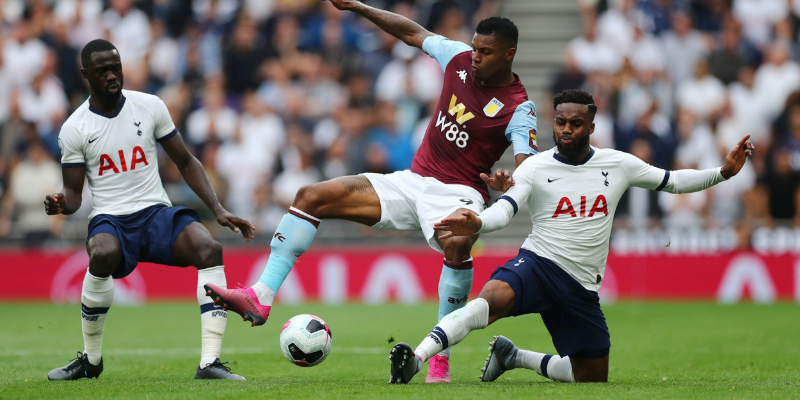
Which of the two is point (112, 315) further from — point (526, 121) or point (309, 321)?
point (526, 121)

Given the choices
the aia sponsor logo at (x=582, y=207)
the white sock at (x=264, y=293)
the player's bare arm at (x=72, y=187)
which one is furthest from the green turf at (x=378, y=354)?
the player's bare arm at (x=72, y=187)

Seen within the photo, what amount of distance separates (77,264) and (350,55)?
6.08m

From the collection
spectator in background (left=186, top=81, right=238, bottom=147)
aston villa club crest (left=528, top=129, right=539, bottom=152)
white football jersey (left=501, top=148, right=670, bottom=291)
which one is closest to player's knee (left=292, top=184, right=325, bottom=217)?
Result: white football jersey (left=501, top=148, right=670, bottom=291)

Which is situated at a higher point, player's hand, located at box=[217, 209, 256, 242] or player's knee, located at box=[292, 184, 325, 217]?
player's knee, located at box=[292, 184, 325, 217]

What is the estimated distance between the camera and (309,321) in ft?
23.4

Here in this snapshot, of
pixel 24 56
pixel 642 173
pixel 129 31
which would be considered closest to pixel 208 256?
pixel 642 173

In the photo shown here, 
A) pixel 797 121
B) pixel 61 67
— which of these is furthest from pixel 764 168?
pixel 61 67

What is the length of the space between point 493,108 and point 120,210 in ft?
9.68

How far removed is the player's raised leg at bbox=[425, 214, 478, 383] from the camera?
730 cm

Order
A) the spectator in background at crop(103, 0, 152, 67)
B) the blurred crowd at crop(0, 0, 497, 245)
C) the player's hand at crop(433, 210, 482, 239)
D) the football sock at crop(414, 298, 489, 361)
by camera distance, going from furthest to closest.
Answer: the spectator in background at crop(103, 0, 152, 67) < the blurred crowd at crop(0, 0, 497, 245) < the football sock at crop(414, 298, 489, 361) < the player's hand at crop(433, 210, 482, 239)

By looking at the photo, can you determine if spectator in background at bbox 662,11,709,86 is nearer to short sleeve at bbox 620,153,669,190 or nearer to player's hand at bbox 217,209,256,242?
short sleeve at bbox 620,153,669,190

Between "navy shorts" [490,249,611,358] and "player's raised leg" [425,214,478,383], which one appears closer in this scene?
"navy shorts" [490,249,611,358]

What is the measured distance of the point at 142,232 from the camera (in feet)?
24.7

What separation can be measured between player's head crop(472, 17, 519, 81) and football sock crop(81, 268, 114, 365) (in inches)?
126
